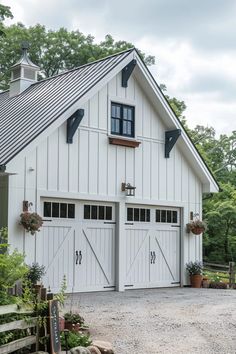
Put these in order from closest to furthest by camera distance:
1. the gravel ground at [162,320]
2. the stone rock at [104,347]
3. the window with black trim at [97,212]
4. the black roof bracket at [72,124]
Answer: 1. the stone rock at [104,347]
2. the gravel ground at [162,320]
3. the black roof bracket at [72,124]
4. the window with black trim at [97,212]

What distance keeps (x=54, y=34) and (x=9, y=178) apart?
22.3m

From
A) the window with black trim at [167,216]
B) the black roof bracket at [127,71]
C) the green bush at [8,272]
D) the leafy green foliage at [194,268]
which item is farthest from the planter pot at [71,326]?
the leafy green foliage at [194,268]

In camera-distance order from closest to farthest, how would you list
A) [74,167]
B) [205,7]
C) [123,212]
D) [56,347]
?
[56,347], [205,7], [74,167], [123,212]

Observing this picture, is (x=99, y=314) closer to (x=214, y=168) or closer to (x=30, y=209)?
(x=30, y=209)

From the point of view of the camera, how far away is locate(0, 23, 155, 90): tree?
109ft

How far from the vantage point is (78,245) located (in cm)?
1474

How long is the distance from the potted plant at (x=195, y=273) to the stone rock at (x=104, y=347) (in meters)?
9.07

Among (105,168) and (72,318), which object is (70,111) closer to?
(105,168)

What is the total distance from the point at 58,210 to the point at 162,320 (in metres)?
4.86

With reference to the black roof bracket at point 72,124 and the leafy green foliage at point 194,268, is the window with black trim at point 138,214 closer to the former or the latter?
the leafy green foliage at point 194,268

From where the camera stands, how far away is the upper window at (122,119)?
15.8 meters

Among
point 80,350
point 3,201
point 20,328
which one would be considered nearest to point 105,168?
point 3,201

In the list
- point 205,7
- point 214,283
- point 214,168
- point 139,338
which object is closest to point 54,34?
point 214,168

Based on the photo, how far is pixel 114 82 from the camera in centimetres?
1579
